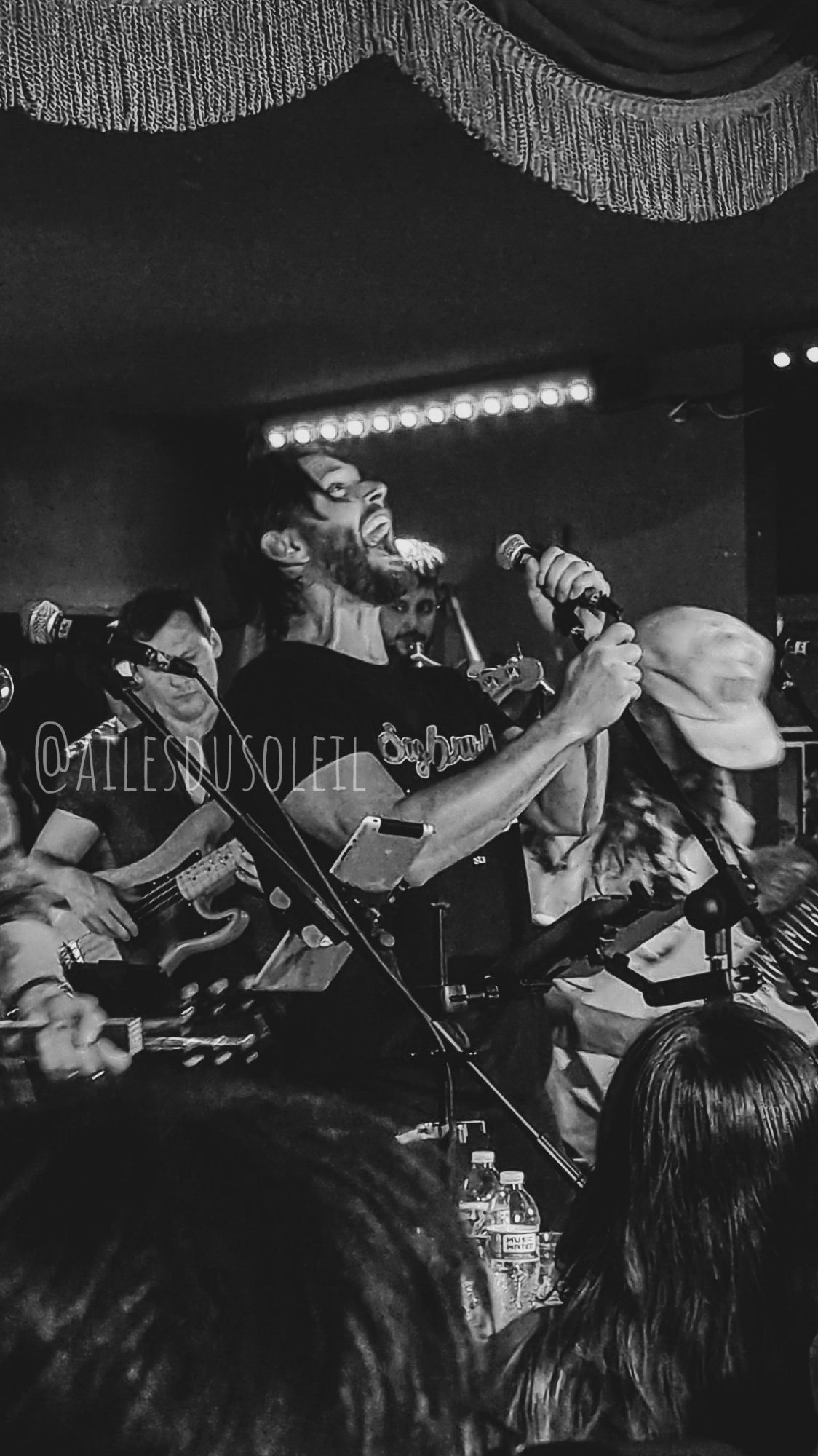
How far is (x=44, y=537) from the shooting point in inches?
81.7

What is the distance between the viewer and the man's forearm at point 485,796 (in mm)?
2164

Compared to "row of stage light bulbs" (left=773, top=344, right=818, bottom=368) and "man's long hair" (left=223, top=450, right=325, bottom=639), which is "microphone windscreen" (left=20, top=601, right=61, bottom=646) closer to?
"man's long hair" (left=223, top=450, right=325, bottom=639)

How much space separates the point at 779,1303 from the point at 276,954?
2.89 feet

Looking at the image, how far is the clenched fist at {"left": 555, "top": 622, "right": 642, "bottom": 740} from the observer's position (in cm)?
Answer: 222

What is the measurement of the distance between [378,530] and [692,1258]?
1175mm

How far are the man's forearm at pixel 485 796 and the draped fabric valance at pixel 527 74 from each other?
80cm

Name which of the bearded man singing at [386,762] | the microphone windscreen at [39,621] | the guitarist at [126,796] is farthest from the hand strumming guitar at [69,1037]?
the microphone windscreen at [39,621]

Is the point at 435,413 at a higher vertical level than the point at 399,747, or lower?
higher

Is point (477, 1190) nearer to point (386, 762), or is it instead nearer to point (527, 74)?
point (386, 762)

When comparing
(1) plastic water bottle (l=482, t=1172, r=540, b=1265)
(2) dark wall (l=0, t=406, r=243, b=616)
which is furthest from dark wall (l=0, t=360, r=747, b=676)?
(1) plastic water bottle (l=482, t=1172, r=540, b=1265)

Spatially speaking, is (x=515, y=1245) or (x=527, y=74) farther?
(x=515, y=1245)

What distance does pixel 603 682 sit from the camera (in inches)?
88.1

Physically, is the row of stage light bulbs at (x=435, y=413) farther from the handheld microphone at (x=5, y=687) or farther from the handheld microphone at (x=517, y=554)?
the handheld microphone at (x=5, y=687)

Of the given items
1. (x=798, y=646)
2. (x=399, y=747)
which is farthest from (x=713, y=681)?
(x=399, y=747)
